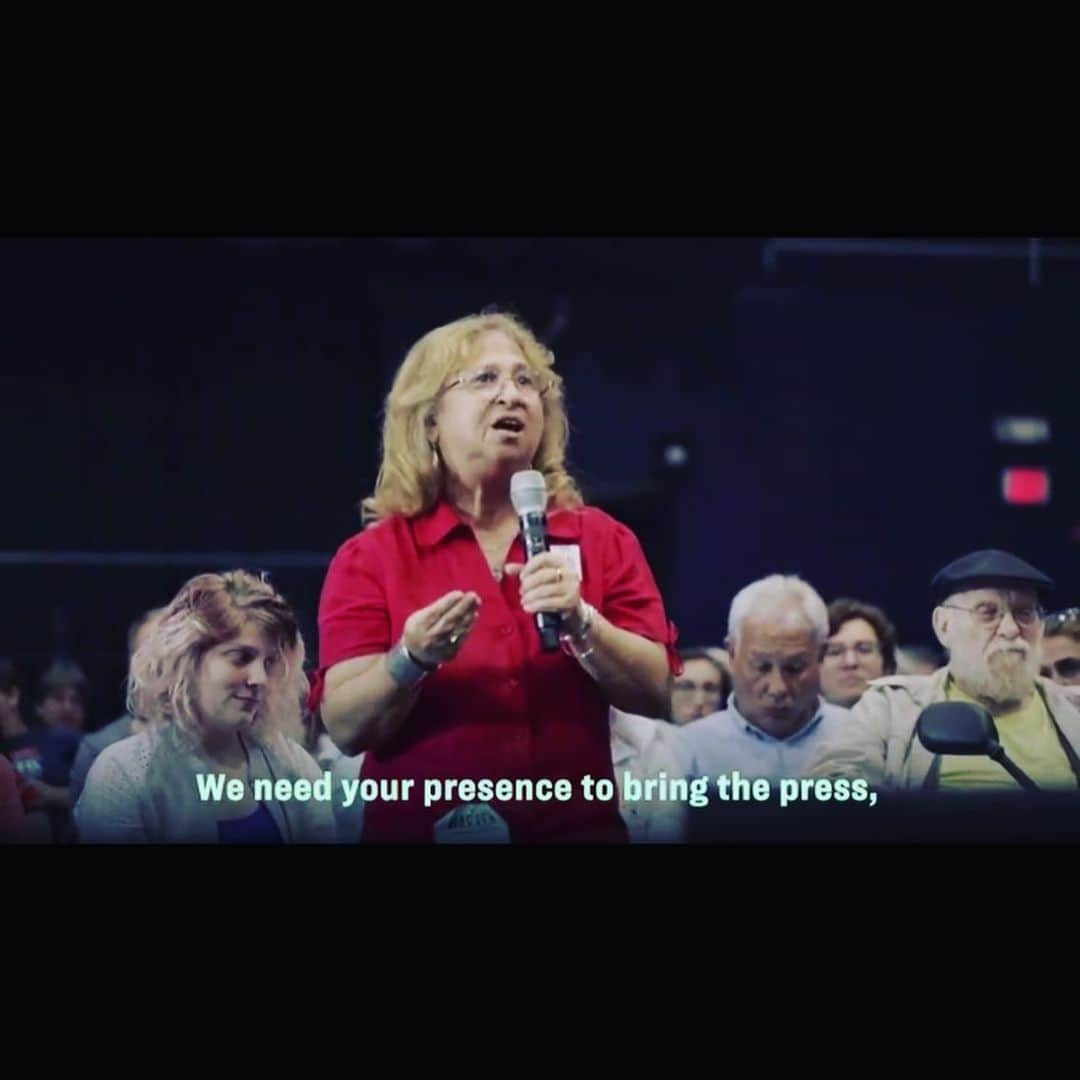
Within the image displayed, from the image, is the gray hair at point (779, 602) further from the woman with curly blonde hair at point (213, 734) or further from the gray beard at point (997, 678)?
the woman with curly blonde hair at point (213, 734)

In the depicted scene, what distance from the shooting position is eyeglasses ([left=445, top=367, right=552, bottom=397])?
131 inches

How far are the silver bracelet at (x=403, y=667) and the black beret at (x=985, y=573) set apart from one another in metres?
1.26

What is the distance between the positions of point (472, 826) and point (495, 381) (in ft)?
3.34

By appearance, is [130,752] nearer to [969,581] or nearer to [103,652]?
[103,652]

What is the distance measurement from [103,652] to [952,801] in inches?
79.6

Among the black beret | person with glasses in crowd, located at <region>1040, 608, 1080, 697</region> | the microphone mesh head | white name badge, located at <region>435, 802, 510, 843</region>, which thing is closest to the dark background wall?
the black beret

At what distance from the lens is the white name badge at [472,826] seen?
3.35 metres

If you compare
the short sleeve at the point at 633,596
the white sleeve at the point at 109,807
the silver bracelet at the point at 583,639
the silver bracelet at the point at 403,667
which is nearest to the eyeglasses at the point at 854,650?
the short sleeve at the point at 633,596

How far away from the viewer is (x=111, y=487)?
3.50m

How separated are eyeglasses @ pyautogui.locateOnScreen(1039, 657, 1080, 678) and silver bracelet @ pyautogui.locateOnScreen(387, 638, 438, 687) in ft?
4.81

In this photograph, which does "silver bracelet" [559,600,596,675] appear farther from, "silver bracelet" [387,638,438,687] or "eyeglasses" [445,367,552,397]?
"eyeglasses" [445,367,552,397]

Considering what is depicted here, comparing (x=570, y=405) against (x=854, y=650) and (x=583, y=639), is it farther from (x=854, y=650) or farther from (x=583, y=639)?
(x=854, y=650)

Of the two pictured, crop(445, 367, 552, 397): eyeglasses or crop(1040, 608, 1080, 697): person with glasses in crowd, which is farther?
crop(1040, 608, 1080, 697): person with glasses in crowd

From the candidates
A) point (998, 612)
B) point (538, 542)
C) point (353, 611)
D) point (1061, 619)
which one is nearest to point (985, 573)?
point (998, 612)
